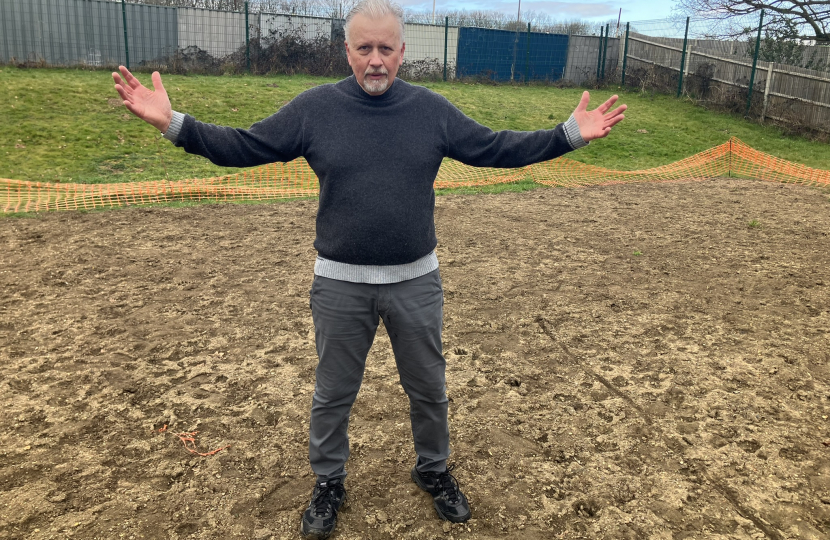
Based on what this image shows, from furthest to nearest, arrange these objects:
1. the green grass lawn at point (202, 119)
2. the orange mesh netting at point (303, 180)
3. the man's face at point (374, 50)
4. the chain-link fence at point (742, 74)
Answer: the chain-link fence at point (742, 74) < the green grass lawn at point (202, 119) < the orange mesh netting at point (303, 180) < the man's face at point (374, 50)

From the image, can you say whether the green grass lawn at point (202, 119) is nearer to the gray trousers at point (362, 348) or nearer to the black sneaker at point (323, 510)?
the gray trousers at point (362, 348)

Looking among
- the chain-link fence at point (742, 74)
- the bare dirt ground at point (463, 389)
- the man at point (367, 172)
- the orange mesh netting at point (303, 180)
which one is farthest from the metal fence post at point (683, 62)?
the man at point (367, 172)

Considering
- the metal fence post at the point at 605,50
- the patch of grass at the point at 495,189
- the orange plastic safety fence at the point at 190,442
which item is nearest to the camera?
the orange plastic safety fence at the point at 190,442

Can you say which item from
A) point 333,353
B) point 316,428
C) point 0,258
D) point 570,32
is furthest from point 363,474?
point 570,32

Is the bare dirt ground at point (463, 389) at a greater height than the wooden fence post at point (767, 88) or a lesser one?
lesser

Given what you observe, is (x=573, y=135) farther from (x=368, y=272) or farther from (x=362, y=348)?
(x=362, y=348)

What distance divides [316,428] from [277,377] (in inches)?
A: 58.4

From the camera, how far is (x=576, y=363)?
4555 millimetres

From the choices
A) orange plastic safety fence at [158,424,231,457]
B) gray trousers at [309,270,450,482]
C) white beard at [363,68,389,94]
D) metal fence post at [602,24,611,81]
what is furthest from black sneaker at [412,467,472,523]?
metal fence post at [602,24,611,81]

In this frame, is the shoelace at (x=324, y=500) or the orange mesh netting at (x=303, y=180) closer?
the shoelace at (x=324, y=500)

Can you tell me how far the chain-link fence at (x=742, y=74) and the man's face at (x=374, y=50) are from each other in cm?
1686

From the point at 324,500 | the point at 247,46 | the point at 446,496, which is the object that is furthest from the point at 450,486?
the point at 247,46

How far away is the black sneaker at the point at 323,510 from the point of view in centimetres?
284

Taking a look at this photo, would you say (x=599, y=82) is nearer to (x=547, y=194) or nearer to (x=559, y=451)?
(x=547, y=194)
